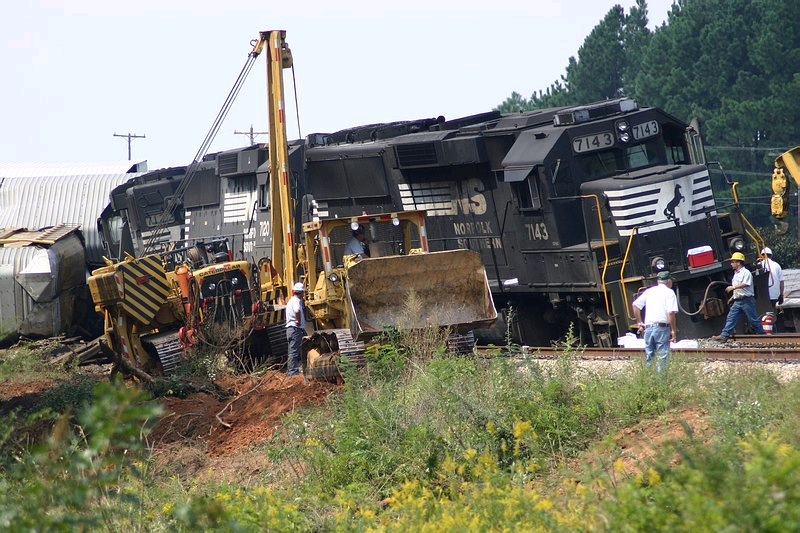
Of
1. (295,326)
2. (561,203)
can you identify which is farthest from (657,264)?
(295,326)

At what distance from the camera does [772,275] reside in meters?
17.8

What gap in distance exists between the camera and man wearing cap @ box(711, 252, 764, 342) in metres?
15.8

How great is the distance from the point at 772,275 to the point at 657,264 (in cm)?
252

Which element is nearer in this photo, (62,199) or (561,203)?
(561,203)

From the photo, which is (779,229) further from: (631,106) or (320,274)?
(320,274)

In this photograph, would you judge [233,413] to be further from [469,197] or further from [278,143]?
[469,197]


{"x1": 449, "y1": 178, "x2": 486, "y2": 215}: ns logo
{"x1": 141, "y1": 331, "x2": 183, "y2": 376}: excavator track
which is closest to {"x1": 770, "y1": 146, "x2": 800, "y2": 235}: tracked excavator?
{"x1": 449, "y1": 178, "x2": 486, "y2": 215}: ns logo

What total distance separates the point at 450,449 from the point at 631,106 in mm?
9876

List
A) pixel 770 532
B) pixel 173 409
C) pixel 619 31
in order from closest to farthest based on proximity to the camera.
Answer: pixel 770 532 < pixel 173 409 < pixel 619 31

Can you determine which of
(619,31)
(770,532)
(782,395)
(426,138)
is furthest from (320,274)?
(619,31)

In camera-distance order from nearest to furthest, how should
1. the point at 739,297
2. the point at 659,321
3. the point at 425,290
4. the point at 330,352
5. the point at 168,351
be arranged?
the point at 659,321
the point at 425,290
the point at 330,352
the point at 739,297
the point at 168,351

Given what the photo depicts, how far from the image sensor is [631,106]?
60.3 ft

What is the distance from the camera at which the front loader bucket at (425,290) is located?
14.6 meters

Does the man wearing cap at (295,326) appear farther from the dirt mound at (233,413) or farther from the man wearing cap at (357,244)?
the man wearing cap at (357,244)
